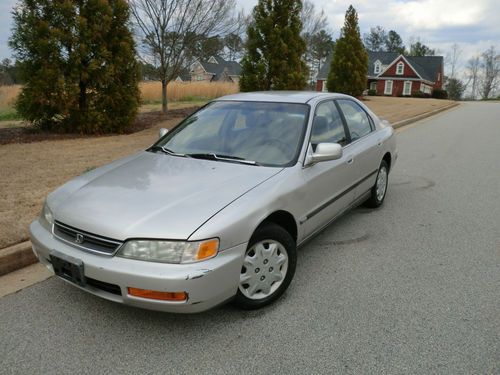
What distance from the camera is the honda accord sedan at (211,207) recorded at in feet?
8.25

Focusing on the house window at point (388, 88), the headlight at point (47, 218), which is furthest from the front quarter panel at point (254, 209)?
the house window at point (388, 88)

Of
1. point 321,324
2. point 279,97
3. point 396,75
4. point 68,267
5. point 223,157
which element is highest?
point 396,75

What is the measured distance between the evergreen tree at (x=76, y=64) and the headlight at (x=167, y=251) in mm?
A: 7997

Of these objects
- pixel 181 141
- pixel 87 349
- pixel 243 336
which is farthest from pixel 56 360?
pixel 181 141

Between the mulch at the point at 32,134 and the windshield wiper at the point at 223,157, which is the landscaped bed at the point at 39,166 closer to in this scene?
the mulch at the point at 32,134

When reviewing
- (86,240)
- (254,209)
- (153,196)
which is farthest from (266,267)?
(86,240)

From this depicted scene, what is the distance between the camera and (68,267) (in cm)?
269

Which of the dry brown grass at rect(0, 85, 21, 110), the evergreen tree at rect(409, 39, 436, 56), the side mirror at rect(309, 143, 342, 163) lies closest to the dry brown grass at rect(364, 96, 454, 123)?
the side mirror at rect(309, 143, 342, 163)

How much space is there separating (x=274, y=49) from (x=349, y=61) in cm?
1457

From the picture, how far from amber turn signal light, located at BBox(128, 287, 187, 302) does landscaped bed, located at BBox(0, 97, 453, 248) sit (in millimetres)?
1868

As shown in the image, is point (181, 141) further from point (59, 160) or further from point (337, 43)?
point (337, 43)

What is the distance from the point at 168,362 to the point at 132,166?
5.62ft

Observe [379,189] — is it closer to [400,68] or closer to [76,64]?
[76,64]

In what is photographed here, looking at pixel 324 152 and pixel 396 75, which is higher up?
pixel 396 75
